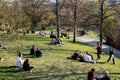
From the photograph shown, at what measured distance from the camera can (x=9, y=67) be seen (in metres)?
24.1

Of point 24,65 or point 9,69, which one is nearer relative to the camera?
point 24,65

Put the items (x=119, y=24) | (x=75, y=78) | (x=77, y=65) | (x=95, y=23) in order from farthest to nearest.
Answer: (x=119, y=24)
(x=95, y=23)
(x=77, y=65)
(x=75, y=78)

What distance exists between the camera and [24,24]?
24688 millimetres

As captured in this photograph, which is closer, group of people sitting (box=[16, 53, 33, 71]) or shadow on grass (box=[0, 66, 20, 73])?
shadow on grass (box=[0, 66, 20, 73])

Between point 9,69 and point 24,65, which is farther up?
point 24,65

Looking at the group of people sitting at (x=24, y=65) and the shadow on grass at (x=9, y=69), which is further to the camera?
the group of people sitting at (x=24, y=65)

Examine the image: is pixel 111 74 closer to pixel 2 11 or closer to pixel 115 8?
pixel 2 11

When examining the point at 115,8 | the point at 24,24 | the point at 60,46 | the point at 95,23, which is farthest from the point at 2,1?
the point at 95,23

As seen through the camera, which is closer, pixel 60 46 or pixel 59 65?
pixel 59 65

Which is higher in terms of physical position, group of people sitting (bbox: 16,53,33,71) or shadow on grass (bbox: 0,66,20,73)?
group of people sitting (bbox: 16,53,33,71)

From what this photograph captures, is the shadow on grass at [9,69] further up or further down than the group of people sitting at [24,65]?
further down

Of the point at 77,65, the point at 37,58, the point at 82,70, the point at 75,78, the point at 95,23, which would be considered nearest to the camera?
the point at 75,78

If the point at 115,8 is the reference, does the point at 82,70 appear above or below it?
below

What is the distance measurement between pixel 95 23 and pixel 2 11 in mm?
28001
